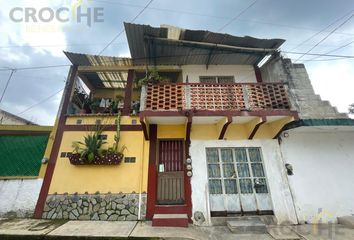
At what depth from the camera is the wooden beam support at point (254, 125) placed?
20.9 feet

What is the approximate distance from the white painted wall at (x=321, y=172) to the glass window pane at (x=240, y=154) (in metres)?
1.57

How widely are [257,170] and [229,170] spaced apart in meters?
1.13

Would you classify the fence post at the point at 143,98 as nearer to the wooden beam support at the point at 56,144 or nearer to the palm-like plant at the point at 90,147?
the palm-like plant at the point at 90,147

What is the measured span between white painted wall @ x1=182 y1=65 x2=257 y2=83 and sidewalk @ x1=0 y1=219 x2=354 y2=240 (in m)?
6.22

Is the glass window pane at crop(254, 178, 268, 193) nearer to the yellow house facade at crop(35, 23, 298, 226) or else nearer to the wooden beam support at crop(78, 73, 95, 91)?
the yellow house facade at crop(35, 23, 298, 226)

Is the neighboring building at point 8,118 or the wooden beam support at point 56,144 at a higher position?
the neighboring building at point 8,118

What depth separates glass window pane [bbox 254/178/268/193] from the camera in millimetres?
6535

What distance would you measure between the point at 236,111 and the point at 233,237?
4.03m

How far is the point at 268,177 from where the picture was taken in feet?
21.8

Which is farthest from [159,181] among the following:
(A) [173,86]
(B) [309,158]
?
(B) [309,158]

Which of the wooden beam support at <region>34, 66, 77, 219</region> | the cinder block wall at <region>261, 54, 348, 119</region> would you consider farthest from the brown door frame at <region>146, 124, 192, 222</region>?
the cinder block wall at <region>261, 54, 348, 119</region>

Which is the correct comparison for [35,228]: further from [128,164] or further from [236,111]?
[236,111]

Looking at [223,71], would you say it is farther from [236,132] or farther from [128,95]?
[128,95]

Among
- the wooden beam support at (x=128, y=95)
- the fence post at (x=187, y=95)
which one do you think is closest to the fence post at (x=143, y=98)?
the wooden beam support at (x=128, y=95)
